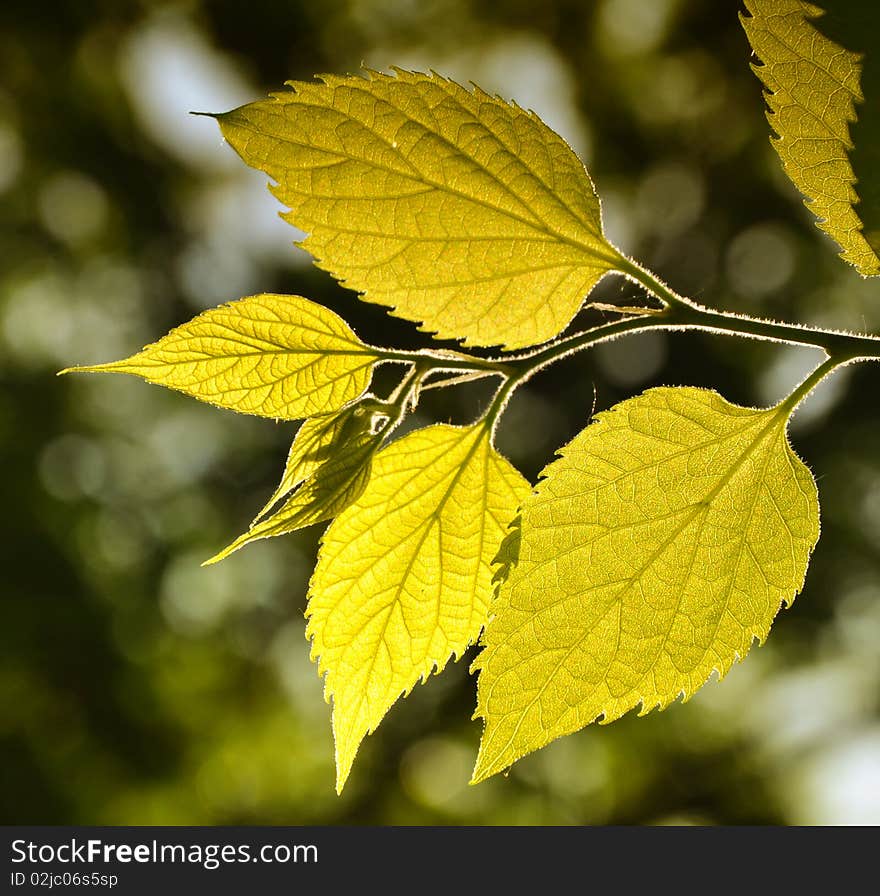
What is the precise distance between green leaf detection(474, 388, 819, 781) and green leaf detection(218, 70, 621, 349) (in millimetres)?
113

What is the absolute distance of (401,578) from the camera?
0.73 m

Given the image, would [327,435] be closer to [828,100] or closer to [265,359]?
[265,359]

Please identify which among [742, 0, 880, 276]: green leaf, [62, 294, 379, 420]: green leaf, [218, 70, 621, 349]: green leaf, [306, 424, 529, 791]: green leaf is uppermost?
[742, 0, 880, 276]: green leaf

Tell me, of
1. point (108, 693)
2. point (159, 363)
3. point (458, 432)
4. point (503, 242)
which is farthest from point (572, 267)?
point (108, 693)

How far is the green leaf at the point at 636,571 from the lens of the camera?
0.63 m

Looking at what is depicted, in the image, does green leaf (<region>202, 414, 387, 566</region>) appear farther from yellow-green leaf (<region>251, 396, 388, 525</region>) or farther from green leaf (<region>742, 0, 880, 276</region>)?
green leaf (<region>742, 0, 880, 276</region>)

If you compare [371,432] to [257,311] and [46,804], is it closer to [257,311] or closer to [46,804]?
[257,311]

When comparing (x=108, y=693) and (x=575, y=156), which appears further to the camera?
(x=108, y=693)

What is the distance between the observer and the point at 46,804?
5.11m

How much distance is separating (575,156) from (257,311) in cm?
26

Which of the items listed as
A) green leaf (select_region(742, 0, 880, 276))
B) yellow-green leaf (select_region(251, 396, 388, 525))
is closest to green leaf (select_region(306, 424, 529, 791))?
yellow-green leaf (select_region(251, 396, 388, 525))

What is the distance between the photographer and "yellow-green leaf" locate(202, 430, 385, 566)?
628mm

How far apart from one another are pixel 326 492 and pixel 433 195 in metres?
0.23

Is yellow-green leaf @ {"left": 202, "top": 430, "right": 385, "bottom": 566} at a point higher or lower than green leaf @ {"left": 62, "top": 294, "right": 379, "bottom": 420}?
lower
